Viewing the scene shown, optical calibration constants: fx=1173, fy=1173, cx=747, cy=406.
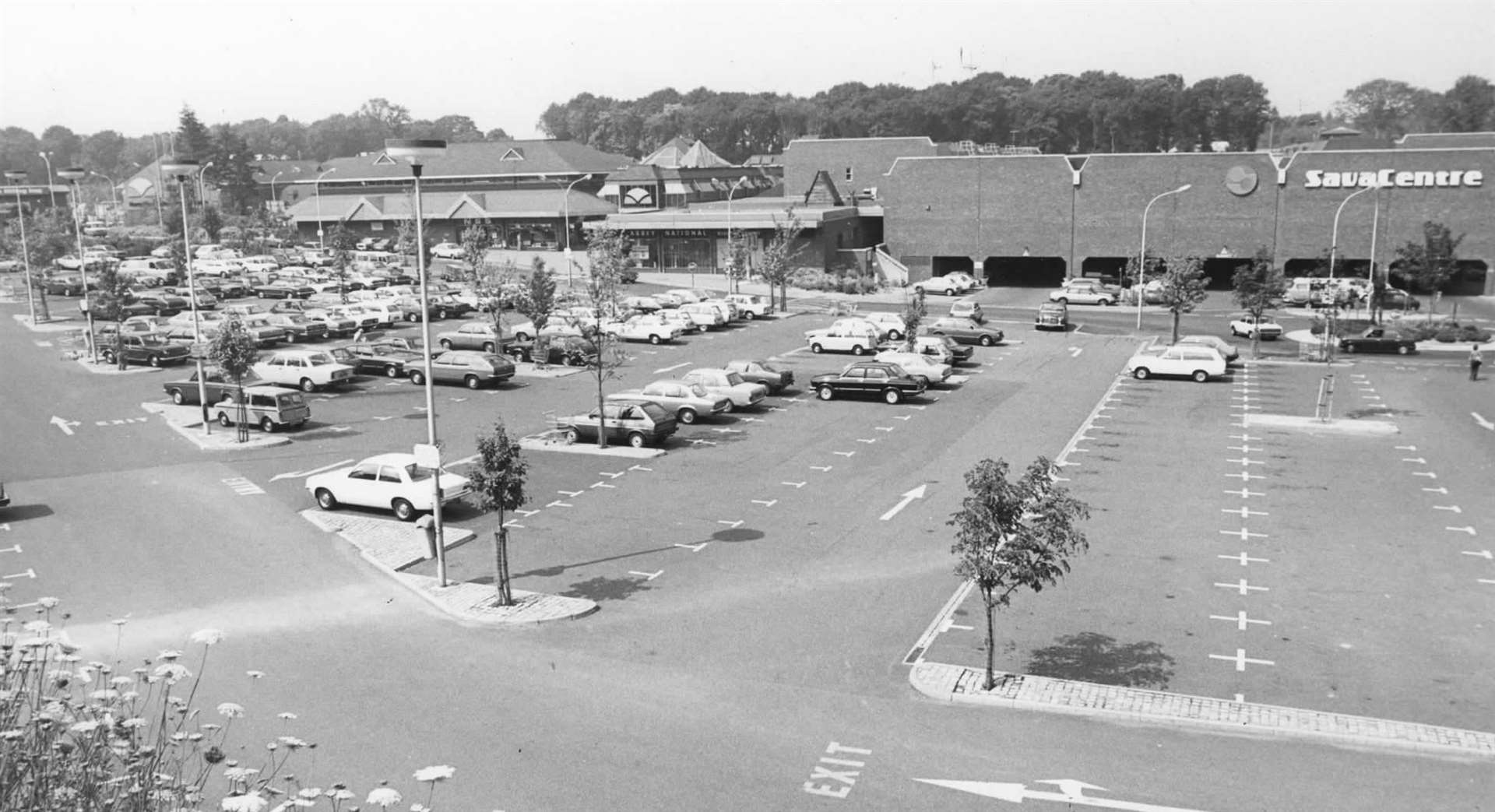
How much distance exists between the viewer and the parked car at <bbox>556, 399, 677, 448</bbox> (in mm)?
32500

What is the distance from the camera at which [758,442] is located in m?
33.4

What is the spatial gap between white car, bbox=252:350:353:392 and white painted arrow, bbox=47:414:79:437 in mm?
6642

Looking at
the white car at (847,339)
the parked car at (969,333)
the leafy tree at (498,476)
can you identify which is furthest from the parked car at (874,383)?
the leafy tree at (498,476)

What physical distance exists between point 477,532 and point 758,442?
1025 cm

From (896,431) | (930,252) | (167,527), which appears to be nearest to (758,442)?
(896,431)

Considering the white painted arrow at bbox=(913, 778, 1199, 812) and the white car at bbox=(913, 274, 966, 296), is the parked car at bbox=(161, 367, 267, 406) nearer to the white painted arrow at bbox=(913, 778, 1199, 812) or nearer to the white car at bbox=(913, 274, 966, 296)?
the white painted arrow at bbox=(913, 778, 1199, 812)

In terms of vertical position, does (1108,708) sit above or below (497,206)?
below

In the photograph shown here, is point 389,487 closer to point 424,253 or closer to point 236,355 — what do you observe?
point 424,253

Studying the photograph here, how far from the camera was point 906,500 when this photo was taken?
89.1 ft

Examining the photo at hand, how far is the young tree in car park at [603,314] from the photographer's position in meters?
33.1

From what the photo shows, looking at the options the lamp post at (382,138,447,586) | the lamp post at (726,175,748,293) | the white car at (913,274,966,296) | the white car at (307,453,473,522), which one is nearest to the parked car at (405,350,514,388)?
the white car at (307,453,473,522)

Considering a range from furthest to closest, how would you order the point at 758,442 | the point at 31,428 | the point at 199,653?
the point at 31,428 < the point at 758,442 < the point at 199,653

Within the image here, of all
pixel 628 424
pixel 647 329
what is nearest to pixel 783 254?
pixel 647 329

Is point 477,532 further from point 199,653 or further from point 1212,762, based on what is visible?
point 1212,762
